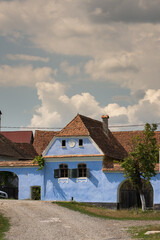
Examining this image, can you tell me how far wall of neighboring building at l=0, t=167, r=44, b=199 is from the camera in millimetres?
48125

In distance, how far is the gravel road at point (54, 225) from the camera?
22219 millimetres

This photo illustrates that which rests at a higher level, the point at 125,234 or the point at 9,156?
the point at 9,156

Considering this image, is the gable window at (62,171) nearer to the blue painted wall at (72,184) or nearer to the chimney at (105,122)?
the blue painted wall at (72,184)

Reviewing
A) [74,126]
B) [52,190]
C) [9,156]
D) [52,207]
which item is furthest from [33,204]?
[9,156]

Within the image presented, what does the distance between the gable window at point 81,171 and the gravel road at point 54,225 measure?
11309 mm

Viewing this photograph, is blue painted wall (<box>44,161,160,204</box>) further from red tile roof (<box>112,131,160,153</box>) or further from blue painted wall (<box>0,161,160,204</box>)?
red tile roof (<box>112,131,160,153</box>)

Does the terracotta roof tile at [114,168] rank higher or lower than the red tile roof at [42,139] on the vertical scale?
lower

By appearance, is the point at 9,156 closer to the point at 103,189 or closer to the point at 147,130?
the point at 103,189

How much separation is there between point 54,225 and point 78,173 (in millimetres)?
21307

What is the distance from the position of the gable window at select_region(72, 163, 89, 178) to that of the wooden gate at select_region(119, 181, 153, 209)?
378cm

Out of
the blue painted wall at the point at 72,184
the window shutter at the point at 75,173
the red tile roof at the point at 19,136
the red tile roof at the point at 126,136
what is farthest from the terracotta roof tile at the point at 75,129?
the red tile roof at the point at 19,136

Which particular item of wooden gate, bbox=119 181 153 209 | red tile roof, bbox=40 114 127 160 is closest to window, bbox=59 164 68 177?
red tile roof, bbox=40 114 127 160

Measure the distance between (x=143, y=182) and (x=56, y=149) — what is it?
9578mm

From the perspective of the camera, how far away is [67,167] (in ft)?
158
